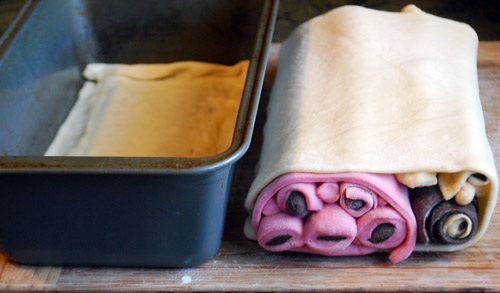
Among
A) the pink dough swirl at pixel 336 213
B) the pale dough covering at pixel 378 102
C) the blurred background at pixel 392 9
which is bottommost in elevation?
the blurred background at pixel 392 9

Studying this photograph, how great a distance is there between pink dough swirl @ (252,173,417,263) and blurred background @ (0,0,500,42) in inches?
39.0

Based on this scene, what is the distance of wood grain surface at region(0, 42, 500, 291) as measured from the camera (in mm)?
815

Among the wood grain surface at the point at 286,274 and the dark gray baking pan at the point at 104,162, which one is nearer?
the dark gray baking pan at the point at 104,162

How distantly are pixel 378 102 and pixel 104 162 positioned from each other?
44 centimetres

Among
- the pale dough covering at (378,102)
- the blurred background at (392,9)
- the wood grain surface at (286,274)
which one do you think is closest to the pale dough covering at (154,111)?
the pale dough covering at (378,102)

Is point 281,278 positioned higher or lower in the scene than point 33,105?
lower

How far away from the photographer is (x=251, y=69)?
84 cm

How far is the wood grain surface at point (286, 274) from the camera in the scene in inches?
32.1

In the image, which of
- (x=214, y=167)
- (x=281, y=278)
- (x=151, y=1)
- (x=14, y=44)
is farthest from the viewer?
(x=151, y=1)

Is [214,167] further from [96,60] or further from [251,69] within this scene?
[96,60]

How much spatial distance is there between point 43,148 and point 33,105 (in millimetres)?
85

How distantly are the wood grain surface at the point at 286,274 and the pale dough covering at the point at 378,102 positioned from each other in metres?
0.04

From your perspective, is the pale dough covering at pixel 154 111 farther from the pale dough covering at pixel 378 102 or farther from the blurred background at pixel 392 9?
the blurred background at pixel 392 9

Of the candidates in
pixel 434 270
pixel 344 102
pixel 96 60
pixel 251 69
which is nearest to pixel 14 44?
pixel 96 60
